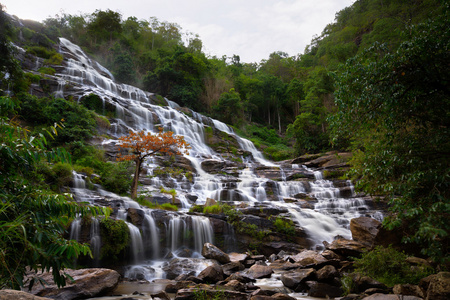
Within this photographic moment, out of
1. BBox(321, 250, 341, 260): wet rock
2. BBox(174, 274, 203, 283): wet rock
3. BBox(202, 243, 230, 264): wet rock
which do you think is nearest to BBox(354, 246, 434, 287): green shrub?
BBox(321, 250, 341, 260): wet rock

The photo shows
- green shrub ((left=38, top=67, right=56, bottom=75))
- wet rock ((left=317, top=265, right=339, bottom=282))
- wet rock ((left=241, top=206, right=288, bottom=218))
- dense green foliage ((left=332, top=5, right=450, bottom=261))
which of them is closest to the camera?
dense green foliage ((left=332, top=5, right=450, bottom=261))

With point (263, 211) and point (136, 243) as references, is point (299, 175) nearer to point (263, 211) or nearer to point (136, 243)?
point (263, 211)

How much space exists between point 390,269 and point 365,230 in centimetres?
319

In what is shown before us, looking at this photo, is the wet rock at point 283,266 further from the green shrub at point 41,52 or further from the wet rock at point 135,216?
the green shrub at point 41,52

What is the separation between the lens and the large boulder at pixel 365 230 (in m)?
8.47

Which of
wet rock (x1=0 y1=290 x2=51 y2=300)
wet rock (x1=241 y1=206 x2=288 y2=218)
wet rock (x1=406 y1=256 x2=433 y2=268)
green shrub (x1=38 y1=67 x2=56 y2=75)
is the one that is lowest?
wet rock (x1=406 y1=256 x2=433 y2=268)

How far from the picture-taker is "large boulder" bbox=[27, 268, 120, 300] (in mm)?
5203

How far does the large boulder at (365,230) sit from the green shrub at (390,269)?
8.52 ft

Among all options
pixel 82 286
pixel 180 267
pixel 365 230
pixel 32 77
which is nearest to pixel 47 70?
pixel 32 77

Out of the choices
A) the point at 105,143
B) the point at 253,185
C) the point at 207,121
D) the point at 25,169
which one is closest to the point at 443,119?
the point at 25,169

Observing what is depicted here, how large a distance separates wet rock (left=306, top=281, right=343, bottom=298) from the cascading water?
161 inches

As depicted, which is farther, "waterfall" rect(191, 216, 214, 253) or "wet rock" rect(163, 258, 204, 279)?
"waterfall" rect(191, 216, 214, 253)

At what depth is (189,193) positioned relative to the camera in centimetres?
1506

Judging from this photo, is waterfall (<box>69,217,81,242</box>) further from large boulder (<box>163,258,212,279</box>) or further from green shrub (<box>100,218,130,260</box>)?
large boulder (<box>163,258,212,279</box>)
